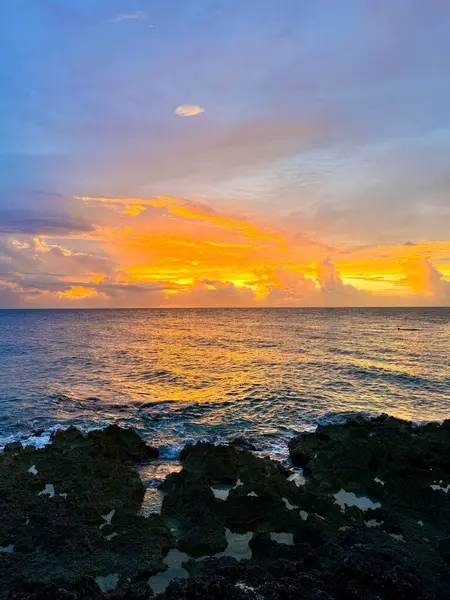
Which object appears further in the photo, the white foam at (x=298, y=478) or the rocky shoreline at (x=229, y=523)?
the white foam at (x=298, y=478)

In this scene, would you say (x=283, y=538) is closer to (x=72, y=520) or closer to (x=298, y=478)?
(x=298, y=478)

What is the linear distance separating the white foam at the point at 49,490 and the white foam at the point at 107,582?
16.6 feet

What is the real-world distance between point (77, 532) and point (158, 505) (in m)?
3.18

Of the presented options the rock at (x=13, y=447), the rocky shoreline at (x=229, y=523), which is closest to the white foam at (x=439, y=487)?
the rocky shoreline at (x=229, y=523)

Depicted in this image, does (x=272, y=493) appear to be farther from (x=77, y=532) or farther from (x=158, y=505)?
(x=77, y=532)

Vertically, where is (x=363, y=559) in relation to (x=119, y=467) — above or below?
above

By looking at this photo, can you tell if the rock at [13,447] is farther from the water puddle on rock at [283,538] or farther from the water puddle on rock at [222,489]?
the water puddle on rock at [283,538]

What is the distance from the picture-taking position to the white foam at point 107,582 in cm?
986

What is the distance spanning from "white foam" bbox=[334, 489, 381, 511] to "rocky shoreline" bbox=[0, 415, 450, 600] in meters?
0.04

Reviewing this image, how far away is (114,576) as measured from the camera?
33.7ft

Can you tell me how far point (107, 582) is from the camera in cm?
1008

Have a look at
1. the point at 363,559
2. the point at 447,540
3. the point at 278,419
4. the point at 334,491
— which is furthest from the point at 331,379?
the point at 363,559

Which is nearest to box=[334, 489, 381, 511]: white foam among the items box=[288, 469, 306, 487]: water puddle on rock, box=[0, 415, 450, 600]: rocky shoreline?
box=[0, 415, 450, 600]: rocky shoreline

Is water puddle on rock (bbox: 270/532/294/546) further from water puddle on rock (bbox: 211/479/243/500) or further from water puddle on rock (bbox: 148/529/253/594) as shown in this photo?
water puddle on rock (bbox: 211/479/243/500)
